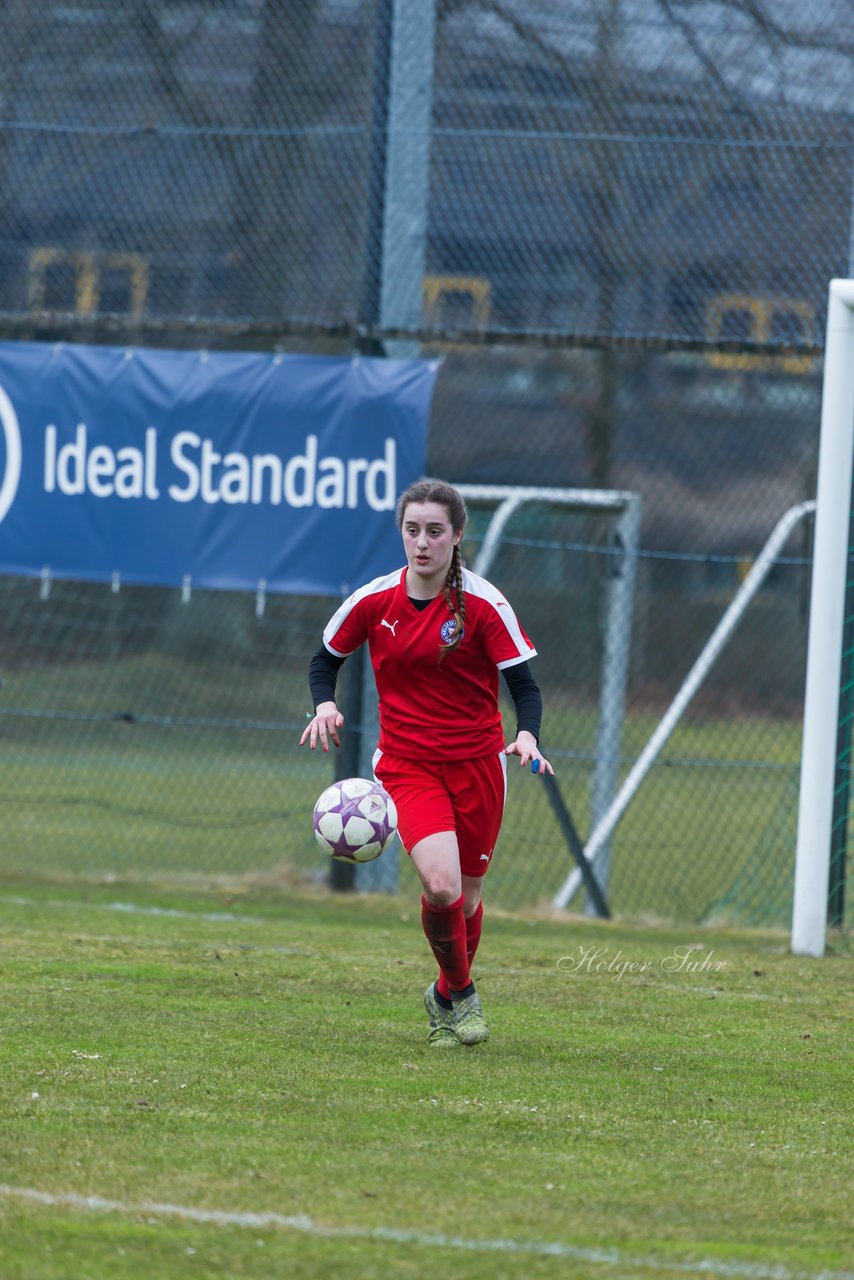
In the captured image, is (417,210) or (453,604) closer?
(453,604)

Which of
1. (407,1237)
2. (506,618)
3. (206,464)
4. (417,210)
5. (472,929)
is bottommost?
(407,1237)

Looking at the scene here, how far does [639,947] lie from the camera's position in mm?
8289

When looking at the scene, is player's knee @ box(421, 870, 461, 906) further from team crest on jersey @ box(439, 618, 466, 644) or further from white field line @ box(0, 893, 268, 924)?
white field line @ box(0, 893, 268, 924)

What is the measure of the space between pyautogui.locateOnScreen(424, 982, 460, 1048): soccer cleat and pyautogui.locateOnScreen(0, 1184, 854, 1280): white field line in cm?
199

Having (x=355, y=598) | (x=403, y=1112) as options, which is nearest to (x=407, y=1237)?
(x=403, y=1112)

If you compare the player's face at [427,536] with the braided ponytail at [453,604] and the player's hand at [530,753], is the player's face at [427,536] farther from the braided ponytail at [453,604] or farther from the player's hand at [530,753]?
the player's hand at [530,753]

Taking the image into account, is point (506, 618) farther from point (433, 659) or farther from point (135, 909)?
point (135, 909)

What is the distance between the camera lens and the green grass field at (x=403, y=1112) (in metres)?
3.62

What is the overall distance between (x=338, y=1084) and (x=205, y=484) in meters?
5.32

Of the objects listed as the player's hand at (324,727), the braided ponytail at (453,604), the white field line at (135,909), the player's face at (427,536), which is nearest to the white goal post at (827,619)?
the white field line at (135,909)

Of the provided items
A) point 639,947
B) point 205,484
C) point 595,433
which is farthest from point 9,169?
point 595,433

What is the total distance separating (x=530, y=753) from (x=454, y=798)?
0.45 meters

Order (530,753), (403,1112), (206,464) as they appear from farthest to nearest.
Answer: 1. (206,464)
2. (530,753)
3. (403,1112)

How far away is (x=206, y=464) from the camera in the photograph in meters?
9.84
